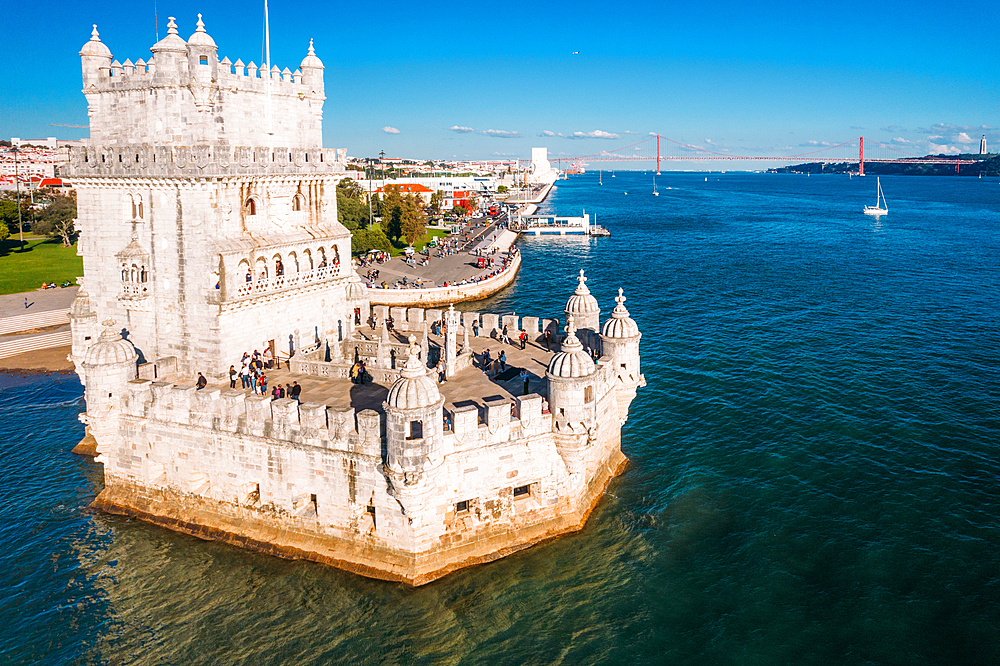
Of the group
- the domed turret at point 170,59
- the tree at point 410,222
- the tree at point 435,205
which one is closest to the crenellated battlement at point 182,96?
the domed turret at point 170,59

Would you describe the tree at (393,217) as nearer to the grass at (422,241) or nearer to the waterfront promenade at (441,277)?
the grass at (422,241)

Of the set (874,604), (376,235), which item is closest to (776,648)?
(874,604)

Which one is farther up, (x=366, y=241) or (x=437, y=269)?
(x=366, y=241)

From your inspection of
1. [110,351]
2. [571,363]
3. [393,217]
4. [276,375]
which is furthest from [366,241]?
[571,363]

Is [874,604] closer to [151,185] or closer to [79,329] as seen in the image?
[151,185]

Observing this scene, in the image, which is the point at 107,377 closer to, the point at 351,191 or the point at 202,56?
the point at 202,56
